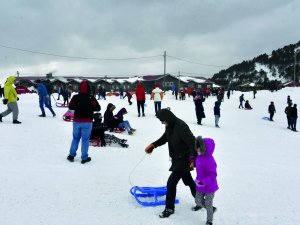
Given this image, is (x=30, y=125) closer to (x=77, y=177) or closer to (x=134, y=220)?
(x=77, y=177)

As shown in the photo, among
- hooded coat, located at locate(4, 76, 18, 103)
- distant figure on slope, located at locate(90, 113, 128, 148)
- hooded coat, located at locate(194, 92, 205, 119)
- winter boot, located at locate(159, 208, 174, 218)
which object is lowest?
winter boot, located at locate(159, 208, 174, 218)

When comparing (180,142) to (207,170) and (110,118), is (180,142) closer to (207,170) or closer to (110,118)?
(207,170)

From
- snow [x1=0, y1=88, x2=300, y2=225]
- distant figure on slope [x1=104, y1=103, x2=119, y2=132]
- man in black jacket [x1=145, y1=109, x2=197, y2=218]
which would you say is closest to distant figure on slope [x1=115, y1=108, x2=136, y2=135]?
distant figure on slope [x1=104, y1=103, x2=119, y2=132]

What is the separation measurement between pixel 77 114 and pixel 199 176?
3.25 meters

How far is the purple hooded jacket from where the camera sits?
4.42 m

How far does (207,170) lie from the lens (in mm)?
4434

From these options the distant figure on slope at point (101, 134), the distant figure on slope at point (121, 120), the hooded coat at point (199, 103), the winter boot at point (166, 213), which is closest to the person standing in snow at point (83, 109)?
the distant figure on slope at point (101, 134)

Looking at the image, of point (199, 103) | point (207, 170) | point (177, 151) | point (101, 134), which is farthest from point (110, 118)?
point (207, 170)

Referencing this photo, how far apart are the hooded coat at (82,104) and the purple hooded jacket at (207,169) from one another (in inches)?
122

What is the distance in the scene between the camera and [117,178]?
21.2ft

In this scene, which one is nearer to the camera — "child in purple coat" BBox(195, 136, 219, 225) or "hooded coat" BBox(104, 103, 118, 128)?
"child in purple coat" BBox(195, 136, 219, 225)

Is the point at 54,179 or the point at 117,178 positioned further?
the point at 117,178

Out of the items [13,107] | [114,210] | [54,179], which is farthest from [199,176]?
[13,107]

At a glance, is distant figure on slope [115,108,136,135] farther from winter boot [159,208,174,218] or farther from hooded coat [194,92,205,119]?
winter boot [159,208,174,218]
